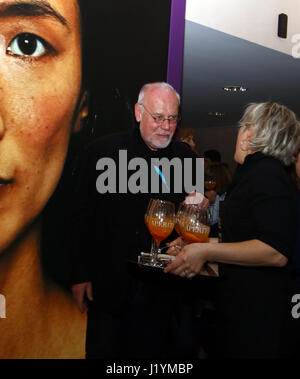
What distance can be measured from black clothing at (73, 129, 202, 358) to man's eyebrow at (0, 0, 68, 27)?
59 cm

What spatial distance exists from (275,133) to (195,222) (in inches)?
16.5

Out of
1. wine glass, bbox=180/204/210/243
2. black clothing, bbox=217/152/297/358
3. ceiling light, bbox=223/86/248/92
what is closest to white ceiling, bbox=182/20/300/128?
ceiling light, bbox=223/86/248/92

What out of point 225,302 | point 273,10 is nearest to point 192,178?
point 225,302

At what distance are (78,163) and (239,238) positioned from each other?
86 centimetres

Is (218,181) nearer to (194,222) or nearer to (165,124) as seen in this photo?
(165,124)

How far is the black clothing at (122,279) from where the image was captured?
1.67m

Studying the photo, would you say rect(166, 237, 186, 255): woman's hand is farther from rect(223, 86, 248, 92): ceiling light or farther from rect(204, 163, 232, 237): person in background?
rect(223, 86, 248, 92): ceiling light

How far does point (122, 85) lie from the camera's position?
2.11 meters

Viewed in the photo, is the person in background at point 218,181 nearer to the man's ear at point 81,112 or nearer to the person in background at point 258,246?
the man's ear at point 81,112

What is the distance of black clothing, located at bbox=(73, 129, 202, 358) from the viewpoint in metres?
1.67

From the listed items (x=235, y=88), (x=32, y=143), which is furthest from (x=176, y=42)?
(x=235, y=88)

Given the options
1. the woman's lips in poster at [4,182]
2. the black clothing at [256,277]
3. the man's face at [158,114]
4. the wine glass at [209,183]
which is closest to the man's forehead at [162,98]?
the man's face at [158,114]

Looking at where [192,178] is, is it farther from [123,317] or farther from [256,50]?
[256,50]

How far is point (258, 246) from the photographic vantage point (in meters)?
1.38
